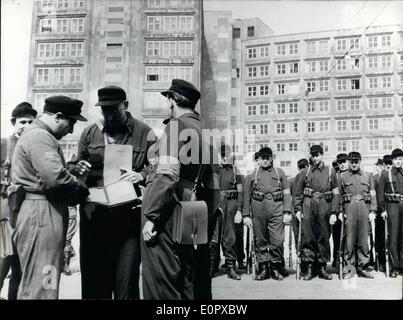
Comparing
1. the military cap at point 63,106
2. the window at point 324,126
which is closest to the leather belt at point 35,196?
the military cap at point 63,106

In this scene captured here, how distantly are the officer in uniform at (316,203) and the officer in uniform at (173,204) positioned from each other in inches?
102

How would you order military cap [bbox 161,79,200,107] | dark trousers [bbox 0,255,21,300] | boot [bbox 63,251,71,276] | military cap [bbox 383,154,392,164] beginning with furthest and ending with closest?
military cap [bbox 383,154,392,164] → boot [bbox 63,251,71,276] → dark trousers [bbox 0,255,21,300] → military cap [bbox 161,79,200,107]

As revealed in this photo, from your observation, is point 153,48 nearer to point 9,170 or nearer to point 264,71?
point 264,71

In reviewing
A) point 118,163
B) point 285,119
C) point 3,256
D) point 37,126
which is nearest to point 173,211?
point 118,163

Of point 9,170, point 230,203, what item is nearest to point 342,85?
point 230,203

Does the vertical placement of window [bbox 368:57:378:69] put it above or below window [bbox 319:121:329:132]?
above

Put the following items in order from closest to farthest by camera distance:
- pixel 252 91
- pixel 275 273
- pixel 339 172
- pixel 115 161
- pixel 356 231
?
pixel 115 161
pixel 252 91
pixel 275 273
pixel 356 231
pixel 339 172

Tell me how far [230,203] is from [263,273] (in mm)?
1158

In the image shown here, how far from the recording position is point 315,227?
657 cm

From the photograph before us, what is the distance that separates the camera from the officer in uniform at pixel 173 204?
12.8 ft

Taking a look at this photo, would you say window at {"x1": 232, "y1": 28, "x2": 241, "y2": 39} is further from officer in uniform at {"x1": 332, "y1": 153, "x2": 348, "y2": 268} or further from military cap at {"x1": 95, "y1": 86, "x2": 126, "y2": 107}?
officer in uniform at {"x1": 332, "y1": 153, "x2": 348, "y2": 268}

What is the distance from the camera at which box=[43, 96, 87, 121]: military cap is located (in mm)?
4340


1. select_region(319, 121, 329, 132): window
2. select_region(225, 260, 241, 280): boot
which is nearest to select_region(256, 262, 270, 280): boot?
select_region(225, 260, 241, 280): boot

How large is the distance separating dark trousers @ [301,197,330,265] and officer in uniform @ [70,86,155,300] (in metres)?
2.86
